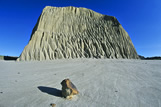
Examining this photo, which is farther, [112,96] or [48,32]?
[48,32]

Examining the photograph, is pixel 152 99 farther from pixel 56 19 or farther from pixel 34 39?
pixel 56 19

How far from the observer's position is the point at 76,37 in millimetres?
16500

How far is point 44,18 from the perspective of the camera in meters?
17.0

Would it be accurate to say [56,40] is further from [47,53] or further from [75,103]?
[75,103]

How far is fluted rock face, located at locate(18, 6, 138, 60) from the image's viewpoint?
43.6 ft

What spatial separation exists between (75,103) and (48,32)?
1528 centimetres

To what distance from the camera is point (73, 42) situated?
15.4m

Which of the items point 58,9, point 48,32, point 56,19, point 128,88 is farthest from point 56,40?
point 128,88

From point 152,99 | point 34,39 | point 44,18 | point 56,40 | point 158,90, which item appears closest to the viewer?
point 152,99

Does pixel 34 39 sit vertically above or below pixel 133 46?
above

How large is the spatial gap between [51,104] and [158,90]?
2.83 metres

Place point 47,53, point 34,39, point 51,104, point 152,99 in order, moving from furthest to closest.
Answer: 1. point 34,39
2. point 47,53
3. point 152,99
4. point 51,104

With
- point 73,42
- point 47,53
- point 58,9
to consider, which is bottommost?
point 47,53

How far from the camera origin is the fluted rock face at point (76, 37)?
43.6 ft
